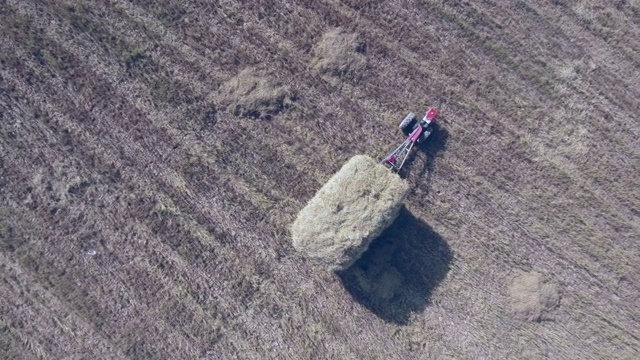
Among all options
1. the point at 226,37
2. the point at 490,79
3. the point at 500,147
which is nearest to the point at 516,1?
the point at 490,79

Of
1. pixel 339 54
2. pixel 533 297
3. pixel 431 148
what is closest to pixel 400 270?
pixel 431 148

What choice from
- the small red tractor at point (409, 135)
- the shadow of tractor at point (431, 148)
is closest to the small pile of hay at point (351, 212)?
the small red tractor at point (409, 135)

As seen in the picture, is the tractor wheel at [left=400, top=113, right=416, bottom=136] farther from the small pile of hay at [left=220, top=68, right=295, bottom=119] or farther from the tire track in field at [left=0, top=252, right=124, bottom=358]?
the tire track in field at [left=0, top=252, right=124, bottom=358]

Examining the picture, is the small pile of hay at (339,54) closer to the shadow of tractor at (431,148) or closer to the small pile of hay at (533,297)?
the shadow of tractor at (431,148)

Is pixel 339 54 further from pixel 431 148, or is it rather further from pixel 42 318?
pixel 42 318

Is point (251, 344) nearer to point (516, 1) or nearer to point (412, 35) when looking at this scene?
point (412, 35)

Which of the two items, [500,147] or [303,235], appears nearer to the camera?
[303,235]
